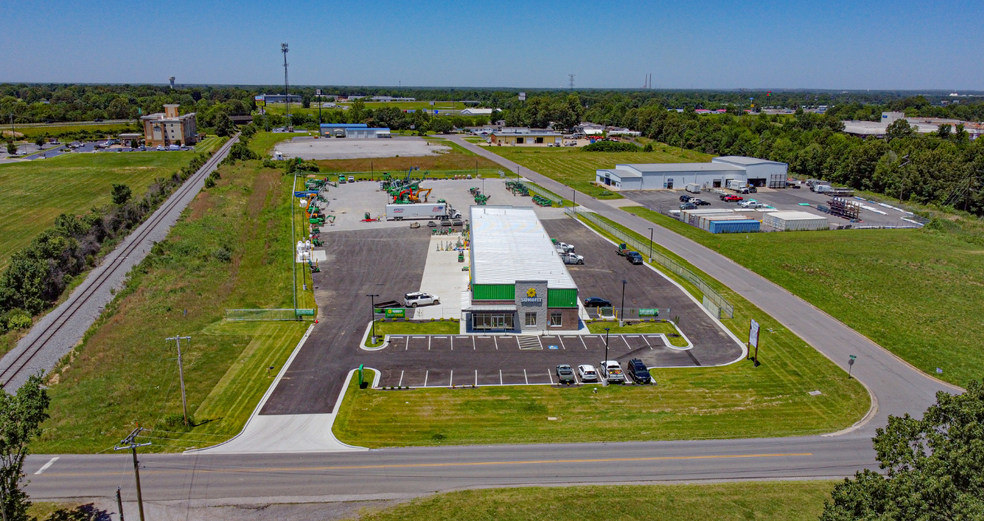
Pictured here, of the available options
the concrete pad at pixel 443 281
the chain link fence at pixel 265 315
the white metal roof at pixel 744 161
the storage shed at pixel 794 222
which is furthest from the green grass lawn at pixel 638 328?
the white metal roof at pixel 744 161

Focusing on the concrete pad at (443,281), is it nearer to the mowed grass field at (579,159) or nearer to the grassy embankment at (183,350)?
the grassy embankment at (183,350)

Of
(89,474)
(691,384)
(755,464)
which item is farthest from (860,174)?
(89,474)

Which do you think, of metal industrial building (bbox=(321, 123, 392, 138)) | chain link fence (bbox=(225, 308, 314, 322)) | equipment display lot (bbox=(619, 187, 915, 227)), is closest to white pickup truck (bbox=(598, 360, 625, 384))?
chain link fence (bbox=(225, 308, 314, 322))

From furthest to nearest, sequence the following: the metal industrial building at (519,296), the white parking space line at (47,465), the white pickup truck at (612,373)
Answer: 1. the metal industrial building at (519,296)
2. the white pickup truck at (612,373)
3. the white parking space line at (47,465)

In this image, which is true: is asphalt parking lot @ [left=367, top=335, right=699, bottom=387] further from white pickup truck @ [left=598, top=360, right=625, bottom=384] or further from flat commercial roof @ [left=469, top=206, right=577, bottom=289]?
flat commercial roof @ [left=469, top=206, right=577, bottom=289]

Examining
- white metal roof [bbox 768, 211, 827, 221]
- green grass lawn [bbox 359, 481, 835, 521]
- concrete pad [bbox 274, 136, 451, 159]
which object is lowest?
green grass lawn [bbox 359, 481, 835, 521]
